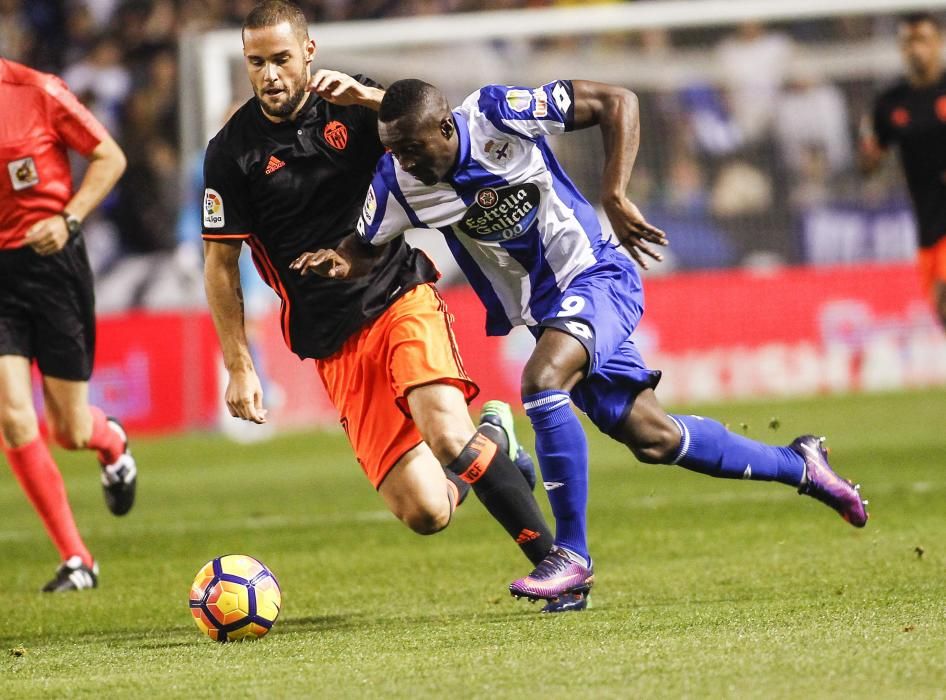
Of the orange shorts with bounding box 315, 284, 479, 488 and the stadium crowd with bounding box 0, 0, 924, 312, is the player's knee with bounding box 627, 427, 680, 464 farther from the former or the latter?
the stadium crowd with bounding box 0, 0, 924, 312

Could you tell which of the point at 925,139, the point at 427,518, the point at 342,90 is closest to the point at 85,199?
the point at 342,90

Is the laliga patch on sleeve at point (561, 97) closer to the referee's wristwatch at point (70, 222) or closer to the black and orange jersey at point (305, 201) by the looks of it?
the black and orange jersey at point (305, 201)

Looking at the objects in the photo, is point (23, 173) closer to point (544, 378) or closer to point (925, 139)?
point (544, 378)

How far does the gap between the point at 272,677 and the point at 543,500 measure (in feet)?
20.0

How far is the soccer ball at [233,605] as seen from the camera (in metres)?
5.35

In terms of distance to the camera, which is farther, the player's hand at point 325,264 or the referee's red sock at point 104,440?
the referee's red sock at point 104,440

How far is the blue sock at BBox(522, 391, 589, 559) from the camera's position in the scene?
18.3 feet

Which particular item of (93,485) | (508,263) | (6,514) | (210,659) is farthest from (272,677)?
(93,485)

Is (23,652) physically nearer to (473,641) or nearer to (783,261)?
(473,641)

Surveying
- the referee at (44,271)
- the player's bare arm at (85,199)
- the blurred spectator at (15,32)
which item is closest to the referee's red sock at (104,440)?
the referee at (44,271)

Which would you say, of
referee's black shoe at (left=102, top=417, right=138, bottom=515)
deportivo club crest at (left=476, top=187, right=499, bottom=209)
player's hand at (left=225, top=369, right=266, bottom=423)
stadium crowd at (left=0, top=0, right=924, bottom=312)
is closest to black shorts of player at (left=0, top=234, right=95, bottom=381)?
referee's black shoe at (left=102, top=417, right=138, bottom=515)

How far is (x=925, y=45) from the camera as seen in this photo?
10609 millimetres

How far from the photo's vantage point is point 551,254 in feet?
19.4

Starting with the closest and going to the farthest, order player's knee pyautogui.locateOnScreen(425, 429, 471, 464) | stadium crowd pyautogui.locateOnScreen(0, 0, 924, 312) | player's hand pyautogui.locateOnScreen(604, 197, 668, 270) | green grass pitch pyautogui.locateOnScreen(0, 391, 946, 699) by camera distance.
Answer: green grass pitch pyautogui.locateOnScreen(0, 391, 946, 699)
player's hand pyautogui.locateOnScreen(604, 197, 668, 270)
player's knee pyautogui.locateOnScreen(425, 429, 471, 464)
stadium crowd pyautogui.locateOnScreen(0, 0, 924, 312)
